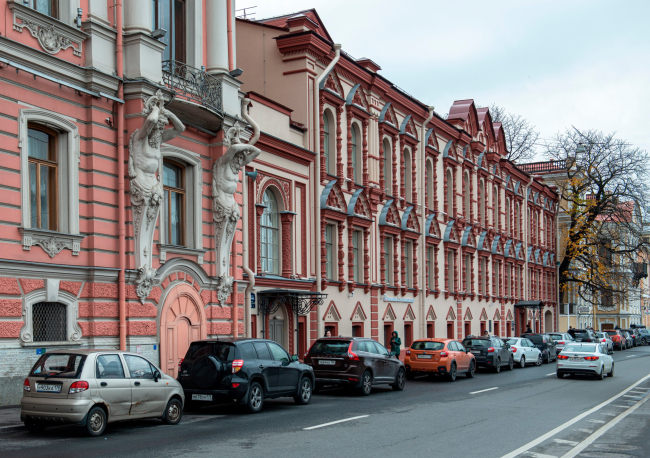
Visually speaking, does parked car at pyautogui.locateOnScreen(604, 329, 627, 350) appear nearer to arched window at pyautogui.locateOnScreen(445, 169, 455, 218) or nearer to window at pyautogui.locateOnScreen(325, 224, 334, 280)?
arched window at pyautogui.locateOnScreen(445, 169, 455, 218)

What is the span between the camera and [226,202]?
21.3 metres

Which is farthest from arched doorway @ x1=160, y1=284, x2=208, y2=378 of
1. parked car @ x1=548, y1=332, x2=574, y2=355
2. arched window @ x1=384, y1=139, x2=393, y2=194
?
parked car @ x1=548, y1=332, x2=574, y2=355

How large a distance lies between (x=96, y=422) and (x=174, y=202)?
8873 mm

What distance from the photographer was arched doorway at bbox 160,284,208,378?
19000mm

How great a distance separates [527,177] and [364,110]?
2835 centimetres

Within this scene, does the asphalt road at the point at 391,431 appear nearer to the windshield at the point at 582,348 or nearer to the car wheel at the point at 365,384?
the car wheel at the point at 365,384

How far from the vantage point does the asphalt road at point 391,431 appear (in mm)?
11305

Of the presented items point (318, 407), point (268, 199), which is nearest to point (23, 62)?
point (318, 407)

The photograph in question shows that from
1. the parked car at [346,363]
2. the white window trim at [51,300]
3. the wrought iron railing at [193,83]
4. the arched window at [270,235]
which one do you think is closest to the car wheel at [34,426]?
the white window trim at [51,300]

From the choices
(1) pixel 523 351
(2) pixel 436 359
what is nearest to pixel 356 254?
(2) pixel 436 359

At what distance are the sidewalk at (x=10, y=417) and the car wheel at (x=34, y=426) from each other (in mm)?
379

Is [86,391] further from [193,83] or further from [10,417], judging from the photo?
[193,83]

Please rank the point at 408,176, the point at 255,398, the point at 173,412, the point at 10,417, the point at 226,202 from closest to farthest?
the point at 10,417 → the point at 173,412 → the point at 255,398 → the point at 226,202 → the point at 408,176

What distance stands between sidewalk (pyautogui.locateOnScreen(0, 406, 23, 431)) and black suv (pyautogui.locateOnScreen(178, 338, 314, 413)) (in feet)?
10.5
